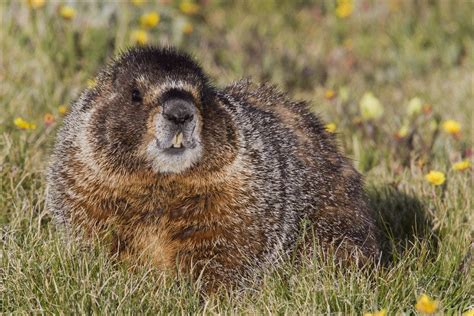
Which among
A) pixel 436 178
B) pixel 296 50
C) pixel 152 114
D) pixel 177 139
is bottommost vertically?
pixel 436 178

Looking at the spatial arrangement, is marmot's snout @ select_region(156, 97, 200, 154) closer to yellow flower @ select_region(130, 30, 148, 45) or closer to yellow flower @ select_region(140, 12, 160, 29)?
yellow flower @ select_region(130, 30, 148, 45)

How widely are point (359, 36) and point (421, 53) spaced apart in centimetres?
103

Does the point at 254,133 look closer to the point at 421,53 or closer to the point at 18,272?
the point at 18,272

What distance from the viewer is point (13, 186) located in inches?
213

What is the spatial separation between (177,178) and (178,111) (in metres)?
0.44

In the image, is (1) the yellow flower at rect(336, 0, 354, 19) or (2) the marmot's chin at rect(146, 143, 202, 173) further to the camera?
(1) the yellow flower at rect(336, 0, 354, 19)

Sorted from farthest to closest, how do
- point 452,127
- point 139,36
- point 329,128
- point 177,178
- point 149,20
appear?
point 149,20 → point 139,36 → point 452,127 → point 329,128 → point 177,178

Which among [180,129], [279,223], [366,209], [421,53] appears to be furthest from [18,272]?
[421,53]

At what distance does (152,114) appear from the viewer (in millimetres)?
4293

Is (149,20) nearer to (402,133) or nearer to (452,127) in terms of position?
(402,133)

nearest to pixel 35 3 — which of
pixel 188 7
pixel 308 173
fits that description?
pixel 188 7

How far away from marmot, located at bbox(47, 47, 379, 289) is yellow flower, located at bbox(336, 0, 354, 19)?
5834mm

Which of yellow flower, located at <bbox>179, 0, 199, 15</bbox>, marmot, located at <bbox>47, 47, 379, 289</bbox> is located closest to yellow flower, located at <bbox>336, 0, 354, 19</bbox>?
yellow flower, located at <bbox>179, 0, 199, 15</bbox>

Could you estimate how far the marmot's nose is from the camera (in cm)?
412
